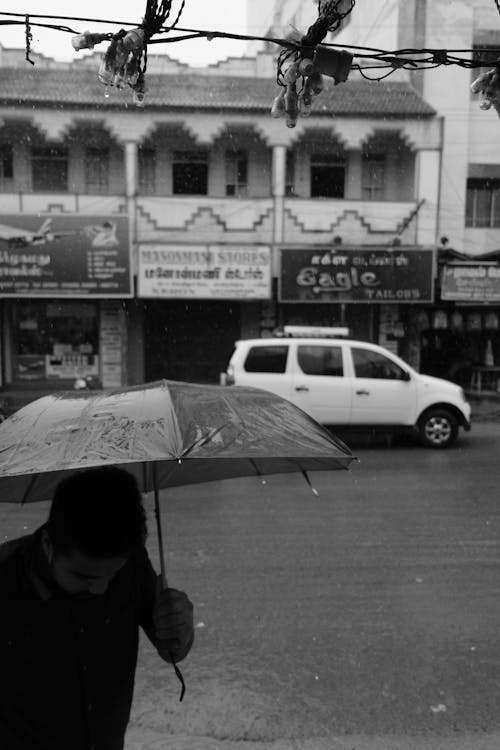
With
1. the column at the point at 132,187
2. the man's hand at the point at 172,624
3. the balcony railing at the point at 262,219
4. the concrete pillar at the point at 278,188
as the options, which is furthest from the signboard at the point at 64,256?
the man's hand at the point at 172,624

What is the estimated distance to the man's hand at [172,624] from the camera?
71.4 inches

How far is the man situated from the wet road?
1.57m

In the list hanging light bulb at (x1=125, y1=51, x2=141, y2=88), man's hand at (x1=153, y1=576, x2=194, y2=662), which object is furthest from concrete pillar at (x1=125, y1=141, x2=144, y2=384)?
man's hand at (x1=153, y1=576, x2=194, y2=662)

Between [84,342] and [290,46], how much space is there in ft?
45.0

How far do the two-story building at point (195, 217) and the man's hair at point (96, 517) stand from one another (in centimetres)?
1370

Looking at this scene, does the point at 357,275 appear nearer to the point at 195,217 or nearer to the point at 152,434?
the point at 195,217

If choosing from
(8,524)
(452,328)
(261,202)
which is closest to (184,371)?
(261,202)

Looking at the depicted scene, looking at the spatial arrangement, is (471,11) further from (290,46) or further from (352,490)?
(290,46)

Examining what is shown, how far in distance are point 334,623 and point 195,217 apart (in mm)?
13038

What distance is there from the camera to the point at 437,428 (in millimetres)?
10531

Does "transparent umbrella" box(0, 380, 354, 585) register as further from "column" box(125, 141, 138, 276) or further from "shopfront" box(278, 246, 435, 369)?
"column" box(125, 141, 138, 276)

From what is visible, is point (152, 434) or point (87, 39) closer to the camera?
point (152, 434)

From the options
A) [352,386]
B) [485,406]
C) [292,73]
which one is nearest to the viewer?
[292,73]

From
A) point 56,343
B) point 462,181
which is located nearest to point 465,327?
point 462,181
